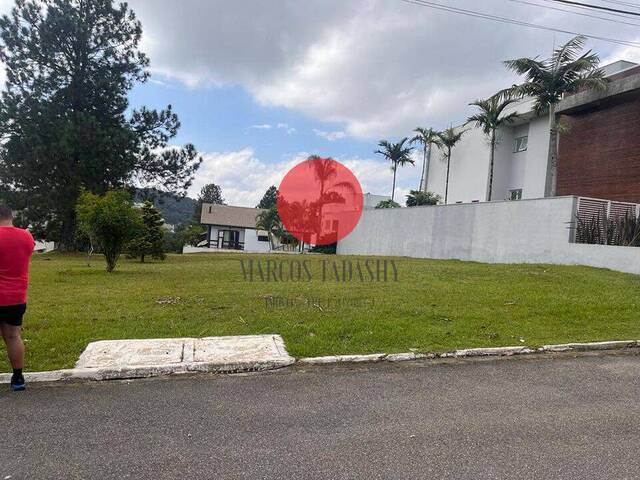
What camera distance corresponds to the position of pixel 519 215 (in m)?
14.7

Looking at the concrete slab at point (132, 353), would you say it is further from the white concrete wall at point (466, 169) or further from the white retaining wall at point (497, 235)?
the white concrete wall at point (466, 169)

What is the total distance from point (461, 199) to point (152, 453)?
29.6 meters

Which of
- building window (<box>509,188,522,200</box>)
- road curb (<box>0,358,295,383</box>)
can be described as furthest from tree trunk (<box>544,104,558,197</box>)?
road curb (<box>0,358,295,383</box>)

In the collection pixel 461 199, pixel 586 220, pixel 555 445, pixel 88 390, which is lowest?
Answer: pixel 88 390

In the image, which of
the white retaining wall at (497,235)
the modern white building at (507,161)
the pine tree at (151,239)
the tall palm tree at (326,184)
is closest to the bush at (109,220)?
the pine tree at (151,239)

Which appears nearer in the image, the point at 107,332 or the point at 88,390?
the point at 88,390

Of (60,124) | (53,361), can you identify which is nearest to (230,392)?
(53,361)

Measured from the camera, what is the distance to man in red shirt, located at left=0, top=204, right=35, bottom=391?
155 inches

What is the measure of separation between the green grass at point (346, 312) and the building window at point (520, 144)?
17736 millimetres

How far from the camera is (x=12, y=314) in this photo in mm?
3979

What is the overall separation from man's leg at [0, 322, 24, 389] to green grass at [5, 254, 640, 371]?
1.56ft

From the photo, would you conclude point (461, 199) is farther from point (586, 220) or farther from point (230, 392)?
point (230, 392)

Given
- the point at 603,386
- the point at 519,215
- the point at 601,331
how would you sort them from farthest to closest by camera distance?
the point at 519,215, the point at 601,331, the point at 603,386

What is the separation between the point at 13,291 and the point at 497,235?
15.1 m
